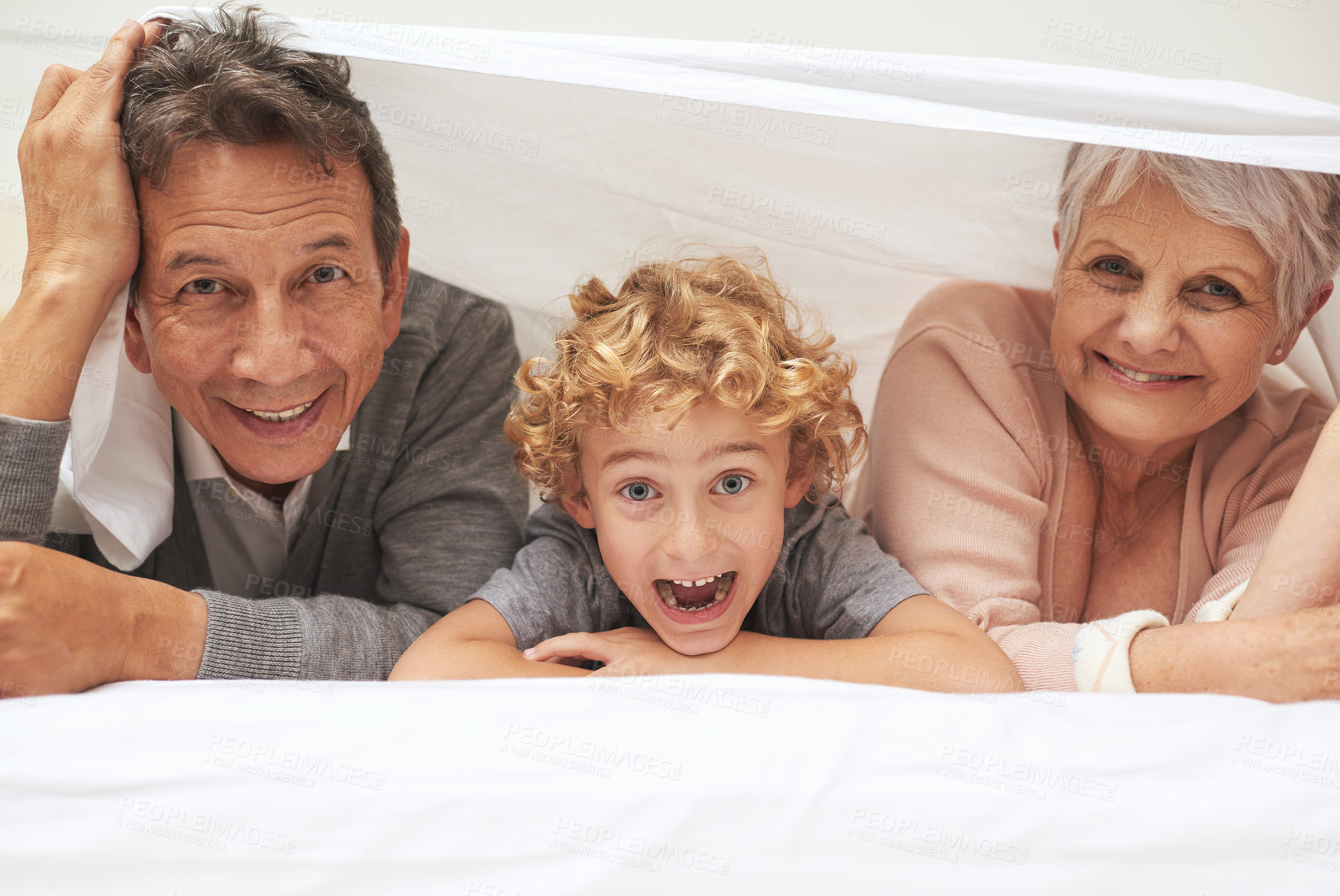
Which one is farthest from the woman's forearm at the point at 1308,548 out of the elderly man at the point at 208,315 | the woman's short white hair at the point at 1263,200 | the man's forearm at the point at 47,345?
the man's forearm at the point at 47,345

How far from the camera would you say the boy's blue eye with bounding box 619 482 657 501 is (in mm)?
1229

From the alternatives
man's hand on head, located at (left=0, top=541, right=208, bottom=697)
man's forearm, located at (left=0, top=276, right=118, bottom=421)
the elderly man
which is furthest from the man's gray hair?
man's hand on head, located at (left=0, top=541, right=208, bottom=697)

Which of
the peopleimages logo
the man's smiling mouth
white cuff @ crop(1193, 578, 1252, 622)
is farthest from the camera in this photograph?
the peopleimages logo

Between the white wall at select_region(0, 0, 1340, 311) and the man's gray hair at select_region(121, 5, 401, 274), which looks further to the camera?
the white wall at select_region(0, 0, 1340, 311)

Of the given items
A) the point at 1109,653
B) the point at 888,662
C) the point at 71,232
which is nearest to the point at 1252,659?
the point at 1109,653

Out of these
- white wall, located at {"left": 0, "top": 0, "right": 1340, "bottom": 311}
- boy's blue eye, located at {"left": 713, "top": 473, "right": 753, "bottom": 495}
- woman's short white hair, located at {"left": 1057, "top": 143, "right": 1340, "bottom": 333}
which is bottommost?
boy's blue eye, located at {"left": 713, "top": 473, "right": 753, "bottom": 495}

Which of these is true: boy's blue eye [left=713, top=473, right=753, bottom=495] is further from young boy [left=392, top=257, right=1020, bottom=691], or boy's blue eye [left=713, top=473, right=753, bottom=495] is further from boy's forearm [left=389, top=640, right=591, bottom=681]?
boy's forearm [left=389, top=640, right=591, bottom=681]

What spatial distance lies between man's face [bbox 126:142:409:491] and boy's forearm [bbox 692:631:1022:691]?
58 centimetres

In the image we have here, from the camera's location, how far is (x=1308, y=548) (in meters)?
1.14

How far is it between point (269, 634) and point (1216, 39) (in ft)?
7.21

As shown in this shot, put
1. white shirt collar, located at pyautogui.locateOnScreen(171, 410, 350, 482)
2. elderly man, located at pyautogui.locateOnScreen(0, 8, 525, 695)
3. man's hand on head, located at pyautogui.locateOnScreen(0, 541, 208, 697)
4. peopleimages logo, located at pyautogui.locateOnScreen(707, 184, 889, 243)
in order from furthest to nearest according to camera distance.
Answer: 1. peopleimages logo, located at pyautogui.locateOnScreen(707, 184, 889, 243)
2. white shirt collar, located at pyautogui.locateOnScreen(171, 410, 350, 482)
3. elderly man, located at pyautogui.locateOnScreen(0, 8, 525, 695)
4. man's hand on head, located at pyautogui.locateOnScreen(0, 541, 208, 697)

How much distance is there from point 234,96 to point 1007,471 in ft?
3.53

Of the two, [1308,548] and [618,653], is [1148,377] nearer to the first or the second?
[1308,548]

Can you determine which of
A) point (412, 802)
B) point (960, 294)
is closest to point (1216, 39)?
point (960, 294)
